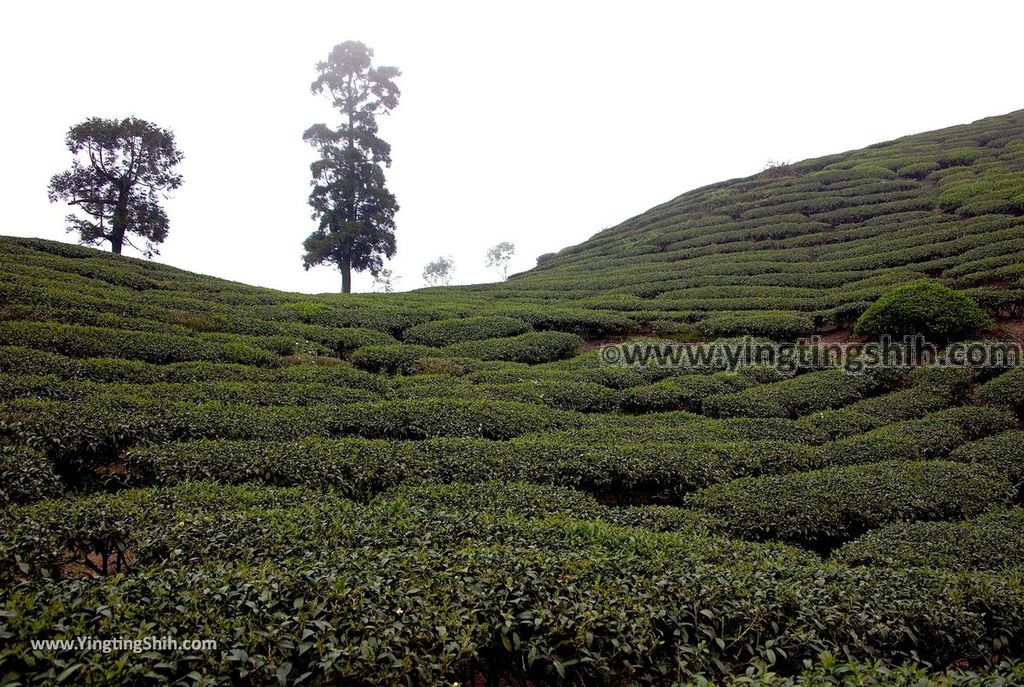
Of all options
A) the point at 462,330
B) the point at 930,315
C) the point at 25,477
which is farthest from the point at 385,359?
the point at 930,315

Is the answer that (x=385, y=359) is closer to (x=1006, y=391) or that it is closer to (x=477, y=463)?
(x=477, y=463)

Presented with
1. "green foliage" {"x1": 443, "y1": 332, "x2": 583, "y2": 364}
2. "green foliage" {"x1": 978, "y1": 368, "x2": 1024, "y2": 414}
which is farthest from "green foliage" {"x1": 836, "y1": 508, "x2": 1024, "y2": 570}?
"green foliage" {"x1": 443, "y1": 332, "x2": 583, "y2": 364}

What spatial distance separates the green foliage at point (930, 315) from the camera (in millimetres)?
14359

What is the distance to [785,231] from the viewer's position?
91.6ft

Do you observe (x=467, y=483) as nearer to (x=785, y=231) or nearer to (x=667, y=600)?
(x=667, y=600)

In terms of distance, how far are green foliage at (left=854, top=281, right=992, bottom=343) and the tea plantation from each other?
0.26 metres

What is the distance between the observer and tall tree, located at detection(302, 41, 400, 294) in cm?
3084

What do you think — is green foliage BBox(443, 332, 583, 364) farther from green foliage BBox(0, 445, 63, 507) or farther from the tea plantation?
green foliage BBox(0, 445, 63, 507)

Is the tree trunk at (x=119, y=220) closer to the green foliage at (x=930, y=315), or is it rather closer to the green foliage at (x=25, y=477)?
the green foliage at (x=25, y=477)

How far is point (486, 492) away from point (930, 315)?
13.6 metres

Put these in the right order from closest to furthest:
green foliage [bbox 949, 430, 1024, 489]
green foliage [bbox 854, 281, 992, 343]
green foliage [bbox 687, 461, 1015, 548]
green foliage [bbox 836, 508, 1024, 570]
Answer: green foliage [bbox 836, 508, 1024, 570] < green foliage [bbox 687, 461, 1015, 548] < green foliage [bbox 949, 430, 1024, 489] < green foliage [bbox 854, 281, 992, 343]

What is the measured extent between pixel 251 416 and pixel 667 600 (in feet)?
23.9

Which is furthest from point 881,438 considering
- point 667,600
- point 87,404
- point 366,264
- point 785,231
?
point 366,264

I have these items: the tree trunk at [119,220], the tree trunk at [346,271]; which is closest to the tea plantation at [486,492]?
the tree trunk at [119,220]
